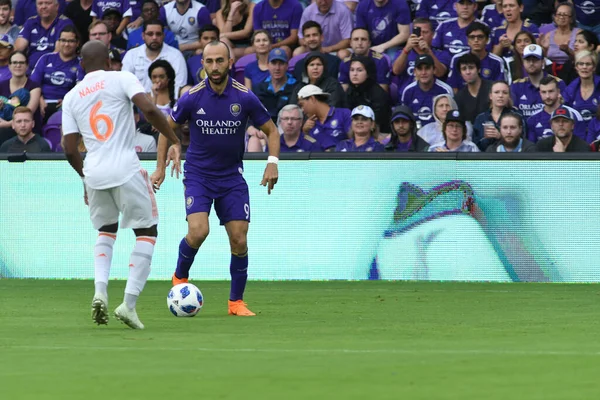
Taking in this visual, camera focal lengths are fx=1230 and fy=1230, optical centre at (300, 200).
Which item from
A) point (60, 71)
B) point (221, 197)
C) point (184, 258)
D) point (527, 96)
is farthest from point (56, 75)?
point (221, 197)

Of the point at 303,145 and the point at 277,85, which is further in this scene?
the point at 277,85

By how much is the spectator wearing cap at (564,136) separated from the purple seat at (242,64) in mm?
5407

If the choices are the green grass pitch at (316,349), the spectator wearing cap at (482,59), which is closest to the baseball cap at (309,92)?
the spectator wearing cap at (482,59)

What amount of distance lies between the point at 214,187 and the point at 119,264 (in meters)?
5.74

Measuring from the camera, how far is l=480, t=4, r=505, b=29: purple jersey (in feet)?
61.0

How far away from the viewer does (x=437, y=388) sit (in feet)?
21.0

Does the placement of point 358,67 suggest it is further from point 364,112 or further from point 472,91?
point 472,91

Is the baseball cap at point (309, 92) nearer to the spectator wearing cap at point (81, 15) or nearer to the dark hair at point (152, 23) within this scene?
the dark hair at point (152, 23)

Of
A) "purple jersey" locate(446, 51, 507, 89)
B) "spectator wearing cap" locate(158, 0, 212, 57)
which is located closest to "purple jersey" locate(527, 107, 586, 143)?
"purple jersey" locate(446, 51, 507, 89)

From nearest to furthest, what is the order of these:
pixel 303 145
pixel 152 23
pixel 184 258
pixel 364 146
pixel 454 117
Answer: pixel 184 258 < pixel 454 117 < pixel 364 146 < pixel 303 145 < pixel 152 23

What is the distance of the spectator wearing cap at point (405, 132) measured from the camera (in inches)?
658

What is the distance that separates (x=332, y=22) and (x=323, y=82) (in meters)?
1.85

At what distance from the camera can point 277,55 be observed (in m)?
18.2

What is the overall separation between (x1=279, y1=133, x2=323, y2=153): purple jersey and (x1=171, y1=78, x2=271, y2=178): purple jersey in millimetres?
5470
